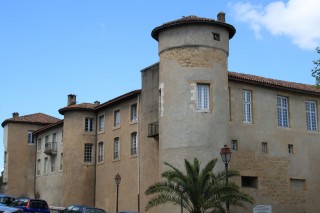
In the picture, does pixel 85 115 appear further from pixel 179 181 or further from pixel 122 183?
pixel 179 181

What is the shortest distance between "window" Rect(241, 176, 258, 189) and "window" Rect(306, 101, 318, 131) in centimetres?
694

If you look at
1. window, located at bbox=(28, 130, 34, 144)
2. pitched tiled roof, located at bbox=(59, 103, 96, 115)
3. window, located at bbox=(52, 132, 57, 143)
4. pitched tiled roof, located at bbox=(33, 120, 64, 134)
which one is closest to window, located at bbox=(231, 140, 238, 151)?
pitched tiled roof, located at bbox=(59, 103, 96, 115)

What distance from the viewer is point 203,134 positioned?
101ft

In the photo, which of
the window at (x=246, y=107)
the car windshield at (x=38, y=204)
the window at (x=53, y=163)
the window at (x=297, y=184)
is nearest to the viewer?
the car windshield at (x=38, y=204)

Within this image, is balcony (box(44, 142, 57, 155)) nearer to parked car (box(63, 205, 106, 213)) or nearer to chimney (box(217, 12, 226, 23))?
parked car (box(63, 205, 106, 213))

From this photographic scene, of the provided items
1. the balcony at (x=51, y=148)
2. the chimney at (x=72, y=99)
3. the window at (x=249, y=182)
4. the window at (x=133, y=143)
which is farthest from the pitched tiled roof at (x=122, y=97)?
the balcony at (x=51, y=148)

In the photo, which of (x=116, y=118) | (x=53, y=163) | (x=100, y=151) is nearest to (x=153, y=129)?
(x=116, y=118)

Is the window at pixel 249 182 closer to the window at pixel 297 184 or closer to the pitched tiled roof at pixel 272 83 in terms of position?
the window at pixel 297 184

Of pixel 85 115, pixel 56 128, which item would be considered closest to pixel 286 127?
pixel 85 115

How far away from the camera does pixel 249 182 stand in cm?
3462

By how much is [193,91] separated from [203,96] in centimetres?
76

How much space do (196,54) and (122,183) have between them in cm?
1315

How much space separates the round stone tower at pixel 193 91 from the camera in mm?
30766

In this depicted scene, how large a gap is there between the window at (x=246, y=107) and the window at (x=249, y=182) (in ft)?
12.6
